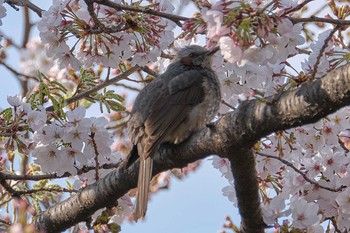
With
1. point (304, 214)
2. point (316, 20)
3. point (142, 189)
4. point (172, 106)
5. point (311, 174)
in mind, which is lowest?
point (304, 214)

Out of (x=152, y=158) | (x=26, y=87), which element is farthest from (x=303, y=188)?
(x=26, y=87)

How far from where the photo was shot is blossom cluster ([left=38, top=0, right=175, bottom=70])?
12.1ft

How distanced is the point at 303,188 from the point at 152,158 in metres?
0.94

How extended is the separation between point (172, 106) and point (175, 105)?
2 cm

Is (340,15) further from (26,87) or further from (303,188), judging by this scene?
(26,87)

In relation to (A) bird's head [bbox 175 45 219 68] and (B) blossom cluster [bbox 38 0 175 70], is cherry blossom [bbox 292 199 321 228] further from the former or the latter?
(A) bird's head [bbox 175 45 219 68]

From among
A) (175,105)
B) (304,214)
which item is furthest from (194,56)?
(304,214)

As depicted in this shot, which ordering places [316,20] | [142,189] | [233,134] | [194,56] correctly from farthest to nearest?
[194,56] → [142,189] → [316,20] → [233,134]

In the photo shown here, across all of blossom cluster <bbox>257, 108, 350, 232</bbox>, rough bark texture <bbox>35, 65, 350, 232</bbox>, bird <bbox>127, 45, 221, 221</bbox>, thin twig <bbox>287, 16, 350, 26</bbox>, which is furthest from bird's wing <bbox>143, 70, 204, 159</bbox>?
thin twig <bbox>287, 16, 350, 26</bbox>

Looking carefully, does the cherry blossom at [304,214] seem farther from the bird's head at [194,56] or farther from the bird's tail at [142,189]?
the bird's head at [194,56]

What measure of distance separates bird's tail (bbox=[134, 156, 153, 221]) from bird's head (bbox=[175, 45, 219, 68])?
4.85 ft

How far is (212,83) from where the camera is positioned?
14.8 feet

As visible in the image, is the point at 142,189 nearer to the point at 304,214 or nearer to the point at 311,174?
the point at 304,214

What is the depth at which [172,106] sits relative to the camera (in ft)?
14.1
